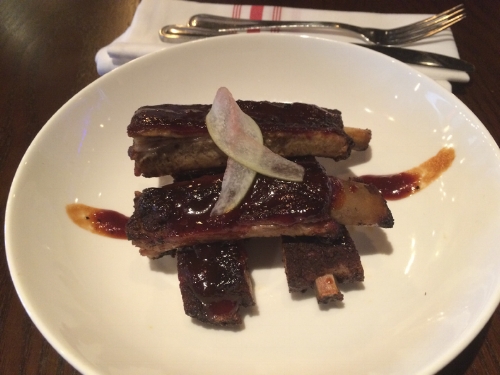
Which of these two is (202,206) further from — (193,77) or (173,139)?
(193,77)

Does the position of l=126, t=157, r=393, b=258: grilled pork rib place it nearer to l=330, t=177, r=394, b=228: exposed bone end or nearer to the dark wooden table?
l=330, t=177, r=394, b=228: exposed bone end

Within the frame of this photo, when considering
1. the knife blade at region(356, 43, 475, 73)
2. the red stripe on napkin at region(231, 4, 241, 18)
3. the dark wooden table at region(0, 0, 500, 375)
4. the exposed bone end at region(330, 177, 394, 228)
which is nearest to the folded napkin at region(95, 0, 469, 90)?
the red stripe on napkin at region(231, 4, 241, 18)

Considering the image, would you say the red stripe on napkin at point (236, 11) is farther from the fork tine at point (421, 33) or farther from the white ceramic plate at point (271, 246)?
the fork tine at point (421, 33)

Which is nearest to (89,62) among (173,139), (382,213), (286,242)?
(173,139)

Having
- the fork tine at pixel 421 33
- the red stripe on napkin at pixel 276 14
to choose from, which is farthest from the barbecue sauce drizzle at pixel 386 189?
the red stripe on napkin at pixel 276 14

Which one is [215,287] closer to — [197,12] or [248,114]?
[248,114]

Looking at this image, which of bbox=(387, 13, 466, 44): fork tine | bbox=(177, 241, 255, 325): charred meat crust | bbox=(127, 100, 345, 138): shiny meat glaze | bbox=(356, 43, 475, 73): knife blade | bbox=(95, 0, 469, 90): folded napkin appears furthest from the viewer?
bbox=(387, 13, 466, 44): fork tine
